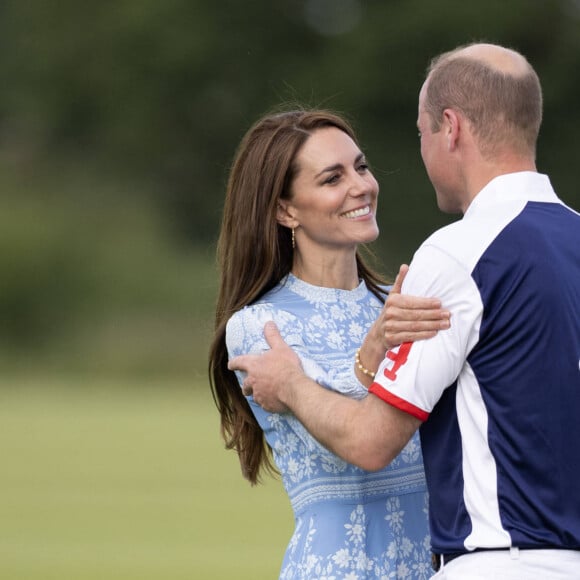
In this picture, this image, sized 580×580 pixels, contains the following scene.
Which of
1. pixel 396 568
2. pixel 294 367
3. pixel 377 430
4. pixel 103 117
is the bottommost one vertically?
pixel 396 568

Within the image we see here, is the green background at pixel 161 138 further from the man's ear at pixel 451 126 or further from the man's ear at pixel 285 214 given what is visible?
the man's ear at pixel 451 126

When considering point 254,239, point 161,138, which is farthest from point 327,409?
point 161,138

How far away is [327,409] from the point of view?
7.79ft

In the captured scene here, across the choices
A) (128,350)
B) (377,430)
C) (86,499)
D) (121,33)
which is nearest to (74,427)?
(86,499)

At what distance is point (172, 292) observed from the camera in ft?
64.6

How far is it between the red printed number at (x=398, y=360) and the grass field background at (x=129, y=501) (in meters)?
4.17

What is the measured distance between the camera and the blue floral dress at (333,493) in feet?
8.90

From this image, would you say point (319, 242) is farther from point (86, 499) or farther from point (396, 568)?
point (86, 499)

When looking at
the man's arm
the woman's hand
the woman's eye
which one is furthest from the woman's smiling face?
the woman's hand

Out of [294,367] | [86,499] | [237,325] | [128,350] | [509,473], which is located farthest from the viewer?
[128,350]

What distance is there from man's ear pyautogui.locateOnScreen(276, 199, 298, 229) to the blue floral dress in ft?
0.79

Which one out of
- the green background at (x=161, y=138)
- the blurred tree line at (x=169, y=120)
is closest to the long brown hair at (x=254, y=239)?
the green background at (x=161, y=138)

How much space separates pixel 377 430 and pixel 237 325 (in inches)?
27.9

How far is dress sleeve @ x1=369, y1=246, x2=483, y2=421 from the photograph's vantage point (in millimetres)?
2086
